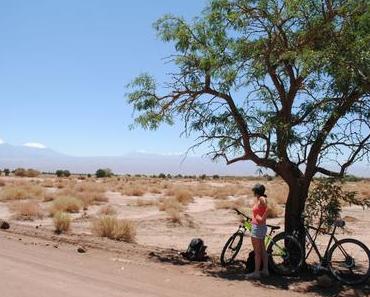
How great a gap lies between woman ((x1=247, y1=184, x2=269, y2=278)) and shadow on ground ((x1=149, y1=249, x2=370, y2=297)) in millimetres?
238

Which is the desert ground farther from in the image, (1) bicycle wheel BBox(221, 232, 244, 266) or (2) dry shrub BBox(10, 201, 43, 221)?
(1) bicycle wheel BBox(221, 232, 244, 266)

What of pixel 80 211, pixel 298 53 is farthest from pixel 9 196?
pixel 298 53

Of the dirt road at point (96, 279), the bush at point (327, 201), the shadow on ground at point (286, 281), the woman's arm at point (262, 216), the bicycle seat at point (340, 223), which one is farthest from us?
the bush at point (327, 201)

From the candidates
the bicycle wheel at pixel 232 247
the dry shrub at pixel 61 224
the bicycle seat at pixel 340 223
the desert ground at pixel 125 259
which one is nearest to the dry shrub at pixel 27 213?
the desert ground at pixel 125 259

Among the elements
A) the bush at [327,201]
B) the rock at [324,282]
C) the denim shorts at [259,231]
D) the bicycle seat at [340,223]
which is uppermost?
the bush at [327,201]

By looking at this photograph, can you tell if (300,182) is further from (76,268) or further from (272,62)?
(76,268)

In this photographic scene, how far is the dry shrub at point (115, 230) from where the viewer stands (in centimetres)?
1808

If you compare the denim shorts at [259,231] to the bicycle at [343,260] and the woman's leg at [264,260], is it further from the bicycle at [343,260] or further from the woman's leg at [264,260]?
the bicycle at [343,260]

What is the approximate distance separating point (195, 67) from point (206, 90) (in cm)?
56

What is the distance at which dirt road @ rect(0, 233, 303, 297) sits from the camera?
9.26m

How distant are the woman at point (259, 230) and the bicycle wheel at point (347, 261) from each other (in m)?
1.26

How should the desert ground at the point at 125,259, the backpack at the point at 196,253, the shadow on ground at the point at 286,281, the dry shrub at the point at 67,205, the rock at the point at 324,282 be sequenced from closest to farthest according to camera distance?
the desert ground at the point at 125,259
the shadow on ground at the point at 286,281
the rock at the point at 324,282
the backpack at the point at 196,253
the dry shrub at the point at 67,205

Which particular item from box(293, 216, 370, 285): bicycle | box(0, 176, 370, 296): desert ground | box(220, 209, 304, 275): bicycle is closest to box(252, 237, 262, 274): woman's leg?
box(0, 176, 370, 296): desert ground

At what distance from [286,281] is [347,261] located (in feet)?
3.95
